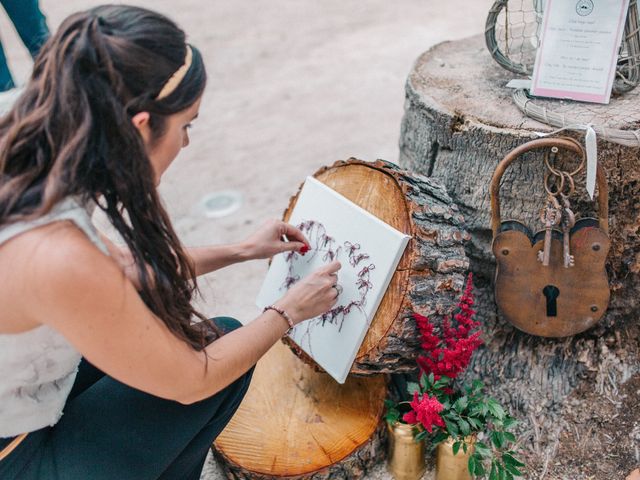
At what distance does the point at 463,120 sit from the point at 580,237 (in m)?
0.43

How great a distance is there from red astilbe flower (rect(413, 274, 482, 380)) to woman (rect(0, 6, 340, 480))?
0.35 meters

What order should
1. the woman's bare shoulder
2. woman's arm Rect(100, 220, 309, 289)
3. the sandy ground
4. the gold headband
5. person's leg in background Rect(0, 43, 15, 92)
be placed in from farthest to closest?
the sandy ground, person's leg in background Rect(0, 43, 15, 92), woman's arm Rect(100, 220, 309, 289), the gold headband, the woman's bare shoulder

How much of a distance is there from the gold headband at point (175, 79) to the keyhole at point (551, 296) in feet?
3.35

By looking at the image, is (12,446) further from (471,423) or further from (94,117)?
(471,423)

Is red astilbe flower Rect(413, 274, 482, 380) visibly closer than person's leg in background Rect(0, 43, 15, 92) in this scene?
Yes

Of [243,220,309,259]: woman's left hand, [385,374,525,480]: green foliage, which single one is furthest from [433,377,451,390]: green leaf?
[243,220,309,259]: woman's left hand

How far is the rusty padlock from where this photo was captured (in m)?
1.59

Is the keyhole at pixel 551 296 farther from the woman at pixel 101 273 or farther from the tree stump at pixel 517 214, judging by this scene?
the woman at pixel 101 273

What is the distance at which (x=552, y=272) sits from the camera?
1629 millimetres

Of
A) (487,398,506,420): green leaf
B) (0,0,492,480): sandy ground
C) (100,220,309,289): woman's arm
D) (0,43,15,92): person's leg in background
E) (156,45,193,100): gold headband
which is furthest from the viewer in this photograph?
(0,0,492,480): sandy ground

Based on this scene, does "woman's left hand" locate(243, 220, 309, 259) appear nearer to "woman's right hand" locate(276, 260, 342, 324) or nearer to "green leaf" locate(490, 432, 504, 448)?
"woman's right hand" locate(276, 260, 342, 324)

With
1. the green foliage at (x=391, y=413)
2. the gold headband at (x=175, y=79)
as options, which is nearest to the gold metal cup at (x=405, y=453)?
the green foliage at (x=391, y=413)

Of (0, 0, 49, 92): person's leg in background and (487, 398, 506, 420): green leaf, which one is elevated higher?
(0, 0, 49, 92): person's leg in background

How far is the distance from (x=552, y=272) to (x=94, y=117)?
3.69ft
